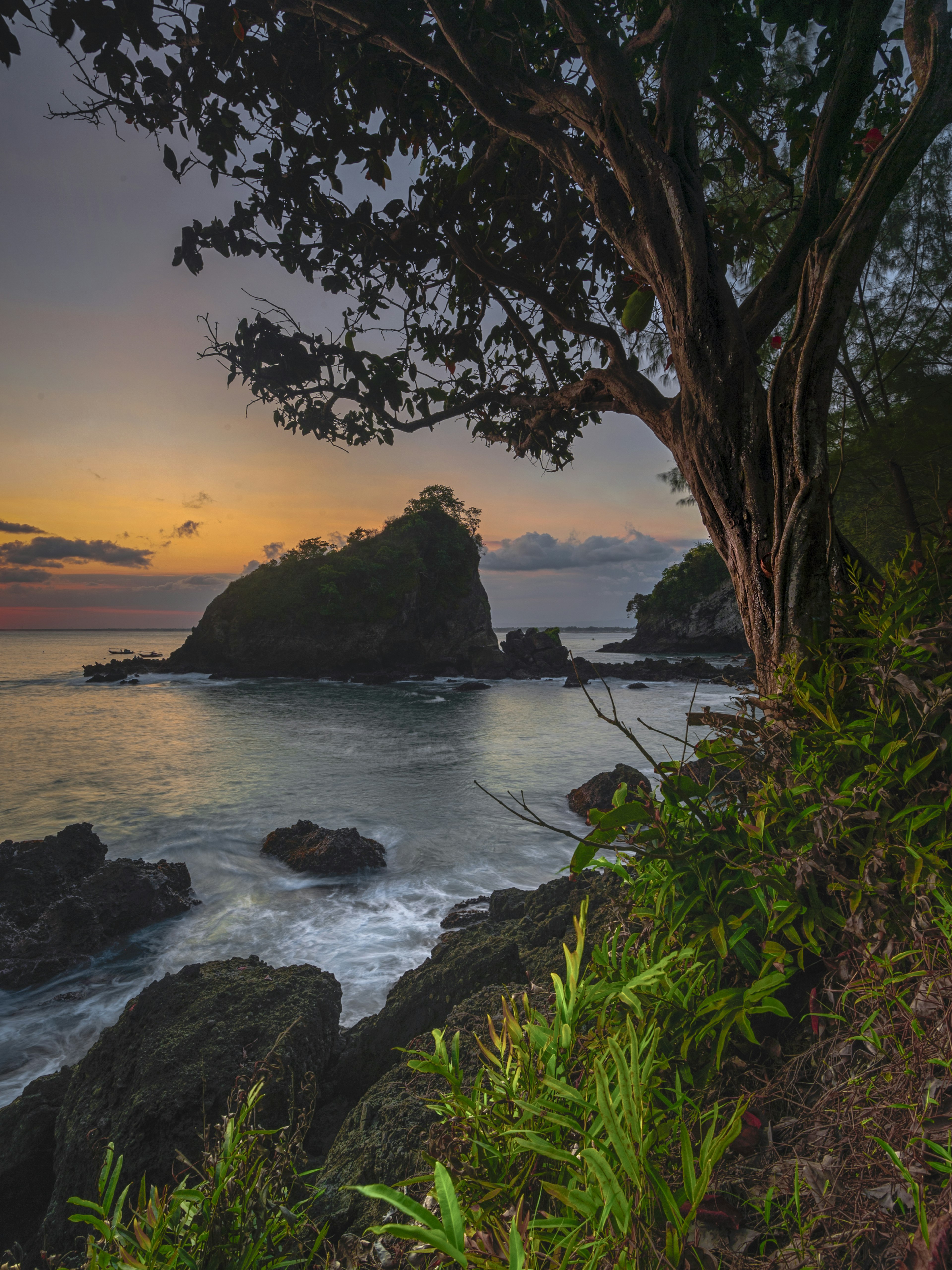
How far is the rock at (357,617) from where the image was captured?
35625 mm

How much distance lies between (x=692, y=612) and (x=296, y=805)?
47932 millimetres

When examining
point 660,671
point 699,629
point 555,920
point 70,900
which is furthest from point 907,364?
point 699,629

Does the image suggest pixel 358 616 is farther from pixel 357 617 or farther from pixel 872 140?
pixel 872 140

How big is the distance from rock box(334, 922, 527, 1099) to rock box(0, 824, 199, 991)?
376 cm

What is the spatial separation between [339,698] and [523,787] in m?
17.1

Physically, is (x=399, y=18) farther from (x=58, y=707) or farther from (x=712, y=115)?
(x=58, y=707)

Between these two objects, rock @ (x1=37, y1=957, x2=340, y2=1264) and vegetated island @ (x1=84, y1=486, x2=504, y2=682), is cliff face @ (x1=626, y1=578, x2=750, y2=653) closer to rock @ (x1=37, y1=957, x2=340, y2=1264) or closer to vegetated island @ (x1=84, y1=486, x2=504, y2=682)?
vegetated island @ (x1=84, y1=486, x2=504, y2=682)

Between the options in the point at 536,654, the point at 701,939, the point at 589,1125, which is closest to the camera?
the point at 589,1125

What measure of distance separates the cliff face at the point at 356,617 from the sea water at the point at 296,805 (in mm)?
8143

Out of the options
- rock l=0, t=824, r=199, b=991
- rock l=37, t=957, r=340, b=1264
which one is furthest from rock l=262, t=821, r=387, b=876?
rock l=37, t=957, r=340, b=1264

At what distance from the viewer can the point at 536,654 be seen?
3947 centimetres

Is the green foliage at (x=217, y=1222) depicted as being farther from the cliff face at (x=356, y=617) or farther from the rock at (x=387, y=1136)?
the cliff face at (x=356, y=617)

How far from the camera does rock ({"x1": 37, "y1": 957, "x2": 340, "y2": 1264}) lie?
2.36 meters

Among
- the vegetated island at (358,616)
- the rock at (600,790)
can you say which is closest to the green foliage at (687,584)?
the vegetated island at (358,616)
